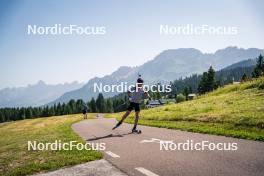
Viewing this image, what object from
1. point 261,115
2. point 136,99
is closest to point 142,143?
point 136,99

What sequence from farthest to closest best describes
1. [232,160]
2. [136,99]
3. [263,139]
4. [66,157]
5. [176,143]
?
[136,99] → [176,143] → [263,139] → [66,157] → [232,160]

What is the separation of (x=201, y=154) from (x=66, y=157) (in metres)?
4.35

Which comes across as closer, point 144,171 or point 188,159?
point 144,171

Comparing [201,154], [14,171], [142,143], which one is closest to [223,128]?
[142,143]

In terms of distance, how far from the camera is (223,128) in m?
13.8

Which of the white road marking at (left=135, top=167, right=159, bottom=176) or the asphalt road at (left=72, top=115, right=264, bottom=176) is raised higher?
the asphalt road at (left=72, top=115, right=264, bottom=176)

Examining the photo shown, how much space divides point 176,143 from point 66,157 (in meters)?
4.16

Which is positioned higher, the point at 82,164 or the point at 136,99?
the point at 136,99

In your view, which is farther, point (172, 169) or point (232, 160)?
point (232, 160)

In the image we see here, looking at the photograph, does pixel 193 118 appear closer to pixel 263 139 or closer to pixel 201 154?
pixel 263 139

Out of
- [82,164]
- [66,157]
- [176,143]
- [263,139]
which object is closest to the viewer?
[82,164]

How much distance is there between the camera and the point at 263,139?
32.9 feet

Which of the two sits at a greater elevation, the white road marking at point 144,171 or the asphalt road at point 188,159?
the asphalt road at point 188,159

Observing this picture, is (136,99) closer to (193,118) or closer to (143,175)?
(193,118)
